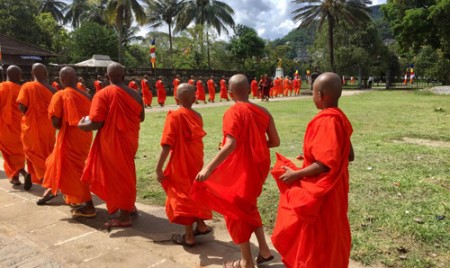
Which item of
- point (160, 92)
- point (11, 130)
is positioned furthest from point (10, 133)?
point (160, 92)

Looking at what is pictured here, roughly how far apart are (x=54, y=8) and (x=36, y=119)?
53335mm

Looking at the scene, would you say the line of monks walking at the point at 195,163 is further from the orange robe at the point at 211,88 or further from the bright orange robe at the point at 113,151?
the orange robe at the point at 211,88

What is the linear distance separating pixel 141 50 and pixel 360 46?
26.0 meters

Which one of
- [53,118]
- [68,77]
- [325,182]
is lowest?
[325,182]

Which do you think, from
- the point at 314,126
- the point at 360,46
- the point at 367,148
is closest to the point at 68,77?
the point at 314,126

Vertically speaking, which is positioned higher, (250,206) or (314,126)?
(314,126)

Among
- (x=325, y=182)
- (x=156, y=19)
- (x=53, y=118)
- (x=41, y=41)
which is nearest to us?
(x=325, y=182)

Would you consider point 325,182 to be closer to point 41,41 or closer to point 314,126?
point 314,126

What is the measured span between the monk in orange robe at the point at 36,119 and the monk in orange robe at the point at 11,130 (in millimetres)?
720

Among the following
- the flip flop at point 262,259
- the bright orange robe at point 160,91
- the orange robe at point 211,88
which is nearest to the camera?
the flip flop at point 262,259

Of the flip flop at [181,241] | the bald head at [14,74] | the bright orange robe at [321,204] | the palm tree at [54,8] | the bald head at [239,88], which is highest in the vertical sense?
the palm tree at [54,8]

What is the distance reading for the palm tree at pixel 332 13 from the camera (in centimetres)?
3488

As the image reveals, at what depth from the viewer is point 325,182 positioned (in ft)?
8.14

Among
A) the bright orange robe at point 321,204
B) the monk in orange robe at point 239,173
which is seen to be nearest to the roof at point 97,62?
the monk in orange robe at point 239,173
